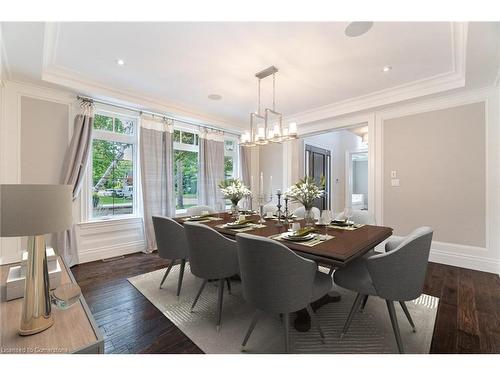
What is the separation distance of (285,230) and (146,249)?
9.03 ft

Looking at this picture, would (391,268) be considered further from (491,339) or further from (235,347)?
(235,347)

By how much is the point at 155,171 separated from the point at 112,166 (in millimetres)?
664

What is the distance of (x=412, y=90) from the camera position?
10.5ft

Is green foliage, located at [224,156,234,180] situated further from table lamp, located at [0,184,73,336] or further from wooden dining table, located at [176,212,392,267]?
table lamp, located at [0,184,73,336]

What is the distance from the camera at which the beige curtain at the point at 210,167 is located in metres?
4.68

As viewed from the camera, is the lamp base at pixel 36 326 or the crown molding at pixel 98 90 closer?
the lamp base at pixel 36 326

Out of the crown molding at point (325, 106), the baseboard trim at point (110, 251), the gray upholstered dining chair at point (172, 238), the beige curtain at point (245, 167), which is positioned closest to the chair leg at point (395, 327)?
the gray upholstered dining chair at point (172, 238)

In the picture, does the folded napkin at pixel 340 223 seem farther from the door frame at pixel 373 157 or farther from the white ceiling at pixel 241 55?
the white ceiling at pixel 241 55

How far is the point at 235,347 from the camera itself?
1624 millimetres

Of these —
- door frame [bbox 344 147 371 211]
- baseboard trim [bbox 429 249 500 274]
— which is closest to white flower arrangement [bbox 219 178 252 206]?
baseboard trim [bbox 429 249 500 274]

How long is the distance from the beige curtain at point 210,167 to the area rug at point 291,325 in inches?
95.7

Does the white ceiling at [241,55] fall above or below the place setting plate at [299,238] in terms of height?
above

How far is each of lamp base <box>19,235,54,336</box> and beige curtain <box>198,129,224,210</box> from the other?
12.2ft

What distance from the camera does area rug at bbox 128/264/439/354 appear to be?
1620mm
